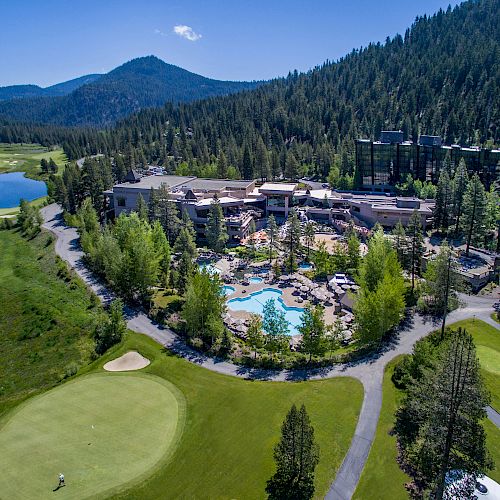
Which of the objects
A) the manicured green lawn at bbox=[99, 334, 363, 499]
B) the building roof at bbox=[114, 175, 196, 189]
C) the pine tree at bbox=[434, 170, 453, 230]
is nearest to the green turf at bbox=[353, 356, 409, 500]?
the manicured green lawn at bbox=[99, 334, 363, 499]

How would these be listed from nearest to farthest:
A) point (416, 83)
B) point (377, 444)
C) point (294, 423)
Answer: point (294, 423)
point (377, 444)
point (416, 83)

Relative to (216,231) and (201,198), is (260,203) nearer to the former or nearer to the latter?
(201,198)

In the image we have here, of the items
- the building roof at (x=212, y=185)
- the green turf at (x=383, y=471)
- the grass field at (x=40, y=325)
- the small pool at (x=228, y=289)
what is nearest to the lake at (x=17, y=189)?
the building roof at (x=212, y=185)

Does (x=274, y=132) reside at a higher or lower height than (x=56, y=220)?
higher

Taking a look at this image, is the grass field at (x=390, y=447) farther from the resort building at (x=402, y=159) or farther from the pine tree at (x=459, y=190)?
the resort building at (x=402, y=159)

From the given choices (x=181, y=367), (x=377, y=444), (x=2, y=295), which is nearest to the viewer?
(x=377, y=444)

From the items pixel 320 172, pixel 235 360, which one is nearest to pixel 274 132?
pixel 320 172

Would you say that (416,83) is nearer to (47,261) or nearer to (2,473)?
(47,261)
